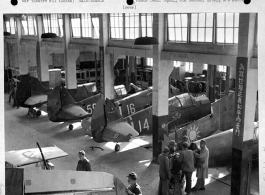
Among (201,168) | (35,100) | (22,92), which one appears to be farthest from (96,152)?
(22,92)

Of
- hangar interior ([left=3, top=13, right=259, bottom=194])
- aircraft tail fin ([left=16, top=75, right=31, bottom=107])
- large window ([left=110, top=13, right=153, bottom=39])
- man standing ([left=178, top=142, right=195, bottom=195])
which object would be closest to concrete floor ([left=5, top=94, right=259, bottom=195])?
hangar interior ([left=3, top=13, right=259, bottom=194])

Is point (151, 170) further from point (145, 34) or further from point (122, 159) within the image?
point (145, 34)

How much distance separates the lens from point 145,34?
19.0ft

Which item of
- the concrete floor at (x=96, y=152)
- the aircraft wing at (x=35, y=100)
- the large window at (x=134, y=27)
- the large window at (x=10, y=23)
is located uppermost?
the large window at (x=134, y=27)

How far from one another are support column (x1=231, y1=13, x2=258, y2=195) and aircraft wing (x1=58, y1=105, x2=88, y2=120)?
4.54 meters

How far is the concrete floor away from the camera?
17.7ft

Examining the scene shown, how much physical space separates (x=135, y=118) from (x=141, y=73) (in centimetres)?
173

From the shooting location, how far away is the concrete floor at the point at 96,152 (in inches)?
213

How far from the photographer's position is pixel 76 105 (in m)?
8.77

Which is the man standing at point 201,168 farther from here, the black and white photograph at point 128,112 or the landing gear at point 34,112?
the landing gear at point 34,112

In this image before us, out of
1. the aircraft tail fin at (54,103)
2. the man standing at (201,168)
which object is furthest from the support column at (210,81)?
the man standing at (201,168)

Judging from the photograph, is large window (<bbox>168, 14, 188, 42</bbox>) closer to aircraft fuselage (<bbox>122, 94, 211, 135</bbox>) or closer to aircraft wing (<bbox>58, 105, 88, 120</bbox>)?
aircraft fuselage (<bbox>122, 94, 211, 135</bbox>)

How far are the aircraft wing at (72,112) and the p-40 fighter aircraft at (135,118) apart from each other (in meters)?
1.26

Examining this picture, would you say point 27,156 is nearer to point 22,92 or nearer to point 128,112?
point 22,92
